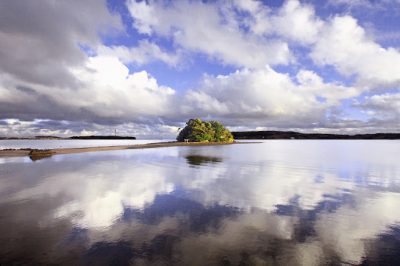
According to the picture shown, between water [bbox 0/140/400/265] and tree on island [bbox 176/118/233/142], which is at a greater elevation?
tree on island [bbox 176/118/233/142]

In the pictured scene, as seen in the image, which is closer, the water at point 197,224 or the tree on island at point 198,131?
the water at point 197,224

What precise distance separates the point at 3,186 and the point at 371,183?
137 ft

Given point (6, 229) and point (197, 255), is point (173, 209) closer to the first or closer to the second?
point (197, 255)

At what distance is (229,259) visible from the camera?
11.5m

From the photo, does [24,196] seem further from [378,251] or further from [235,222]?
[378,251]

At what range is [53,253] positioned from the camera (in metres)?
12.0

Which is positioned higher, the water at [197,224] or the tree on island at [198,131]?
the tree on island at [198,131]

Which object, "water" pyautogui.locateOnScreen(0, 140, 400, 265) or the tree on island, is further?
the tree on island

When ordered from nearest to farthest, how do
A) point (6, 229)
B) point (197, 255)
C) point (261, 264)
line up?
point (261, 264) → point (197, 255) → point (6, 229)

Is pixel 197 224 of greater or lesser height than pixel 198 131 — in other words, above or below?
below

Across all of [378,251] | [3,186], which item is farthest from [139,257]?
[3,186]

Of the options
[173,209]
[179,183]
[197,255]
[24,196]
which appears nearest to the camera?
[197,255]

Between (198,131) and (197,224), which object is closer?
(197,224)

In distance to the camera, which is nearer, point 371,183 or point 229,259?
point 229,259
